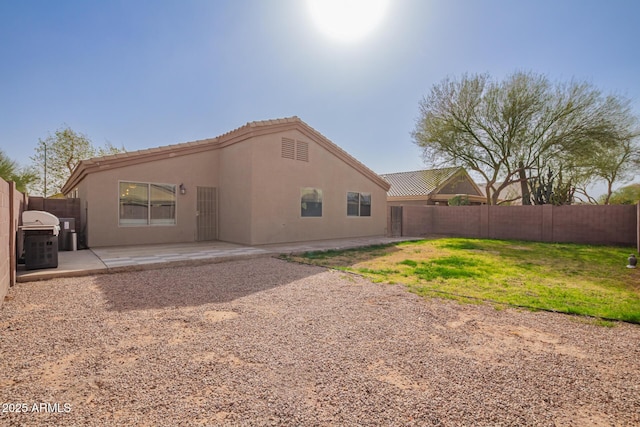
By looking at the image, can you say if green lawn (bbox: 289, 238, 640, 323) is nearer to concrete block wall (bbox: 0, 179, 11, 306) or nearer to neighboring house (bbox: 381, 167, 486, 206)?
concrete block wall (bbox: 0, 179, 11, 306)

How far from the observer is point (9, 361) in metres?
2.74

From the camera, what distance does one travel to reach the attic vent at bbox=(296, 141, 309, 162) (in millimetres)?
12039

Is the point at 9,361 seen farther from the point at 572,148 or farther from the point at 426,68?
the point at 572,148

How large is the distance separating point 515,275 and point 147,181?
36.6 feet

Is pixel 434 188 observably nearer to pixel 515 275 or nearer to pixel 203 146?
pixel 515 275

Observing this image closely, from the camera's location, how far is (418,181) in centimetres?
2473

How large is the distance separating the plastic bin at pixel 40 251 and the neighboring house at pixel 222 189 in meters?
3.71

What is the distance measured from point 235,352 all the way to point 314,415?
1227mm

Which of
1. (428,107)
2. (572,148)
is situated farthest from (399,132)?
(572,148)

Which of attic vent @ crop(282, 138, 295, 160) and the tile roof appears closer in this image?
the tile roof

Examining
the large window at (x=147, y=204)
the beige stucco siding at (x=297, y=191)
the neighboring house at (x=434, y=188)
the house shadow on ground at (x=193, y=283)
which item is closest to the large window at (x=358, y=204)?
the beige stucco siding at (x=297, y=191)

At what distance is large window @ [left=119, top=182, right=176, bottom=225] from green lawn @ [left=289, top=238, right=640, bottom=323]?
18.1ft

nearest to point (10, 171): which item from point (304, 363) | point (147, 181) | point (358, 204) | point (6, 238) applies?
point (147, 181)

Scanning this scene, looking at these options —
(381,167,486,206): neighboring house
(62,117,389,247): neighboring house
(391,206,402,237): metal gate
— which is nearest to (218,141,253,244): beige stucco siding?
(62,117,389,247): neighboring house
